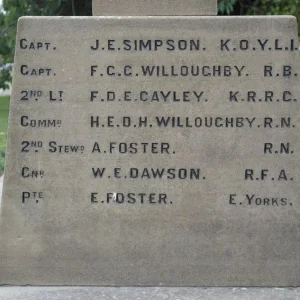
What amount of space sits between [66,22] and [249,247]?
1649 mm

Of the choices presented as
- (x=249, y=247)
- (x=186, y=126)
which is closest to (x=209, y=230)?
(x=249, y=247)

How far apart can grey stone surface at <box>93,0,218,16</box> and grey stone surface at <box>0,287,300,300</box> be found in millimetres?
1584

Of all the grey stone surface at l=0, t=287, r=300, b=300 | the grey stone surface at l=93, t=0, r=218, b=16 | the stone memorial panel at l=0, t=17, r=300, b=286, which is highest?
the grey stone surface at l=93, t=0, r=218, b=16

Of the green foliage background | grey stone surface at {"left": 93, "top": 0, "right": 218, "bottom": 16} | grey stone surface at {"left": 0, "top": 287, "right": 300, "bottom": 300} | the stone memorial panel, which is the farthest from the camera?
the green foliage background

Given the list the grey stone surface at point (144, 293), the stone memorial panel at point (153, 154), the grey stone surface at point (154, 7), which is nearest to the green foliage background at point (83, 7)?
the grey stone surface at point (154, 7)

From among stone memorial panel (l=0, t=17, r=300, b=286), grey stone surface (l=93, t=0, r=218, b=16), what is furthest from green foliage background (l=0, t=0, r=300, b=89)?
stone memorial panel (l=0, t=17, r=300, b=286)

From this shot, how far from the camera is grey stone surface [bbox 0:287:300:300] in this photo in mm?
4117

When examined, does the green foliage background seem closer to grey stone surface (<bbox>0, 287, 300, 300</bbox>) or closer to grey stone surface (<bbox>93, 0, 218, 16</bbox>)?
grey stone surface (<bbox>93, 0, 218, 16</bbox>)

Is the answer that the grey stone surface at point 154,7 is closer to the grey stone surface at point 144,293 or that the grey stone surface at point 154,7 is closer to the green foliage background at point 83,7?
the grey stone surface at point 144,293

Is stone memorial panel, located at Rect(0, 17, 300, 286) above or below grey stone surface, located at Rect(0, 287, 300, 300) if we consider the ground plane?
above

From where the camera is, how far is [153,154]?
14.0 ft

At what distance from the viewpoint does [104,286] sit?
4332 mm

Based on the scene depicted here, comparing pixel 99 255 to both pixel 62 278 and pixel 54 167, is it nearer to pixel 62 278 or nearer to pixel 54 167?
pixel 62 278

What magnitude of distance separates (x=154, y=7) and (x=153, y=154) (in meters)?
0.85
